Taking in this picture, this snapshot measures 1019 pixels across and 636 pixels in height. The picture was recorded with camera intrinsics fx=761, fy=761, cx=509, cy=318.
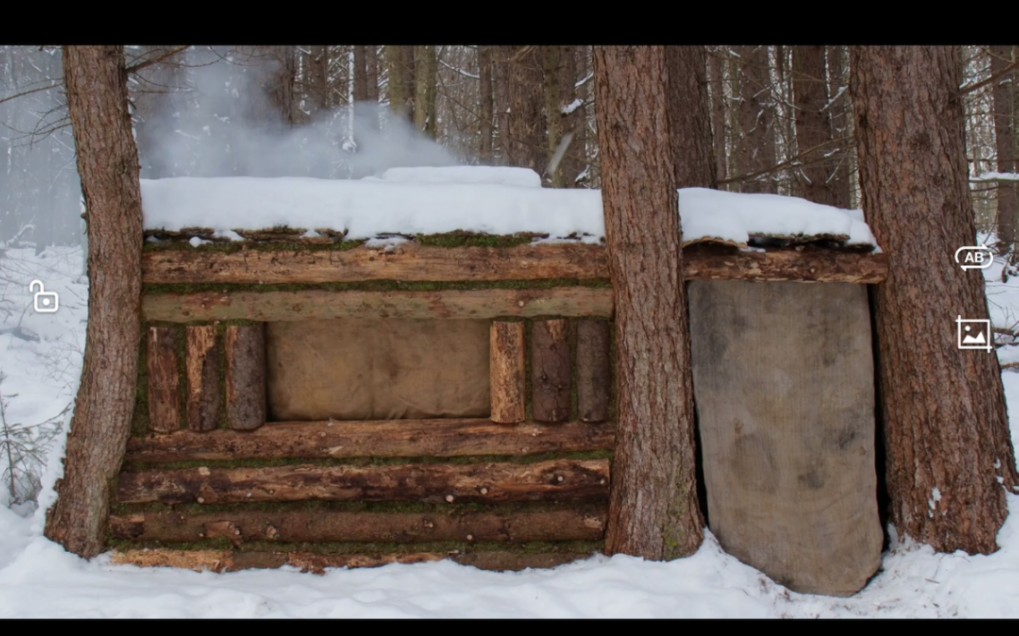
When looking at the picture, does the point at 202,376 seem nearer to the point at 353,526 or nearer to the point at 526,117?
the point at 353,526

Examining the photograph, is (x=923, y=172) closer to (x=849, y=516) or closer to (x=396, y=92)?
(x=849, y=516)

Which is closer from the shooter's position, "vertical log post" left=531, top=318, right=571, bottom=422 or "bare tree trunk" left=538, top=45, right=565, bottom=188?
"vertical log post" left=531, top=318, right=571, bottom=422

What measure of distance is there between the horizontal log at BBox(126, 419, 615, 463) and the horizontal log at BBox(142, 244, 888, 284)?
87cm

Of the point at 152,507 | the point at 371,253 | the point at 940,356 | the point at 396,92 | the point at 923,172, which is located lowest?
the point at 152,507

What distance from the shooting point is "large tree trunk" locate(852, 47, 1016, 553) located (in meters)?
4.19

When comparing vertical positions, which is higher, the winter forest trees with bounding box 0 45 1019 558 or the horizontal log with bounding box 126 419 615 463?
the winter forest trees with bounding box 0 45 1019 558

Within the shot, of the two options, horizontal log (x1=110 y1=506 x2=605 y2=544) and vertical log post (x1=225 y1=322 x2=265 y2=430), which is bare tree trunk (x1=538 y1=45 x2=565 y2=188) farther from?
horizontal log (x1=110 y1=506 x2=605 y2=544)

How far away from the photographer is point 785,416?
171 inches

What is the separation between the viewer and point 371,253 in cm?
432

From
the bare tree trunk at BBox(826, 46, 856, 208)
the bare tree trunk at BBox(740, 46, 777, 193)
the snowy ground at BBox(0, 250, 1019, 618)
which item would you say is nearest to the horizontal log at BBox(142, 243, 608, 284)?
the snowy ground at BBox(0, 250, 1019, 618)

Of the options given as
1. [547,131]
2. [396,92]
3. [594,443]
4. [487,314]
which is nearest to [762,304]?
[594,443]

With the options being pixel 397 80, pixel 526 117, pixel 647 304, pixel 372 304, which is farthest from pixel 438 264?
pixel 397 80

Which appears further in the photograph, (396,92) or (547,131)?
(396,92)

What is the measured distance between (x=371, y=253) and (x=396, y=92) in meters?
7.47
